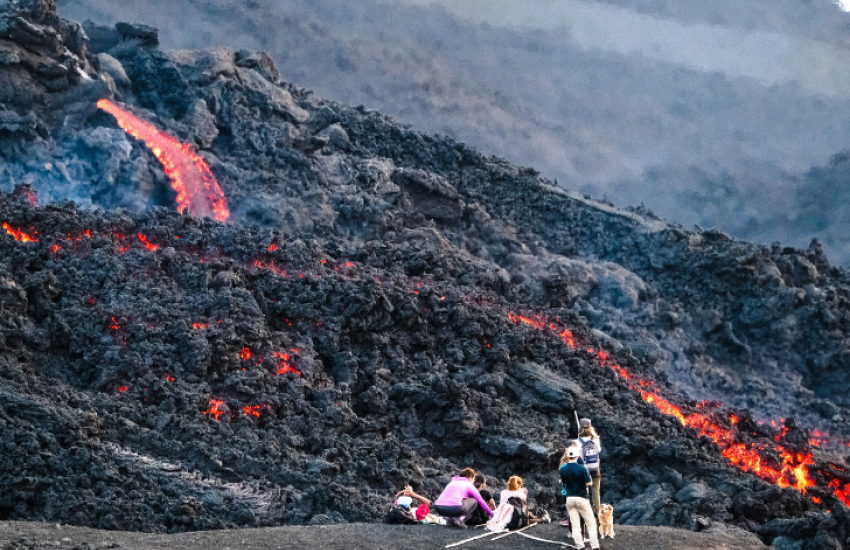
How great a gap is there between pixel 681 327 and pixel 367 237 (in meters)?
15.5

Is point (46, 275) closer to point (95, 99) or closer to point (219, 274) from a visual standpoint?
point (219, 274)

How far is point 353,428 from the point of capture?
2084cm

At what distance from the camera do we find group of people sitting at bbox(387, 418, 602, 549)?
42.7 feet

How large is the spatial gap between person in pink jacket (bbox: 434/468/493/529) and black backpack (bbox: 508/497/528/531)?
2.21ft

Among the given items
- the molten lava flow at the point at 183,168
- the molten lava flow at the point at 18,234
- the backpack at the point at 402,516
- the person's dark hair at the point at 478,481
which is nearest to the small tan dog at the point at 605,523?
the person's dark hair at the point at 478,481

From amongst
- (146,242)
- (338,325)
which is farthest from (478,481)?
(146,242)

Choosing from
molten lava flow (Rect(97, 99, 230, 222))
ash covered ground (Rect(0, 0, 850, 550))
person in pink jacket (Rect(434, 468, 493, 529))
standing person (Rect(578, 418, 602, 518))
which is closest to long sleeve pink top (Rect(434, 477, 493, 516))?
person in pink jacket (Rect(434, 468, 493, 529))

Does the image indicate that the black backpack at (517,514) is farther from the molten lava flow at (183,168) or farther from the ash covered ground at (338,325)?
the molten lava flow at (183,168)

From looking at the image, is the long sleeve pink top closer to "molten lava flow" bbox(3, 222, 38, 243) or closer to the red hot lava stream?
the red hot lava stream

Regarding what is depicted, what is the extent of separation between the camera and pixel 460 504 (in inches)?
583

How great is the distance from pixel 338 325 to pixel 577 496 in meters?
12.4

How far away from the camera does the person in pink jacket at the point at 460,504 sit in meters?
14.8

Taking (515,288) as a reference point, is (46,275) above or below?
below

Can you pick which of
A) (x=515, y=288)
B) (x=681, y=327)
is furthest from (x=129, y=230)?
(x=681, y=327)
